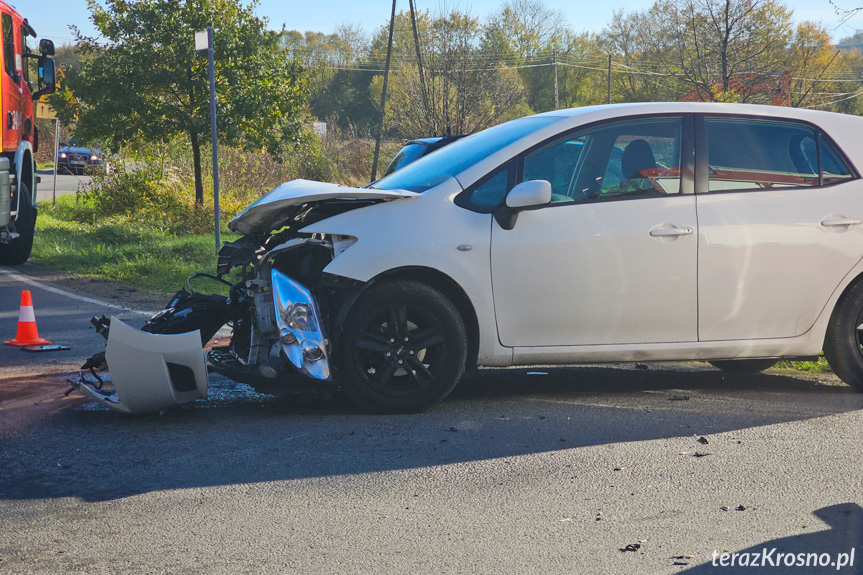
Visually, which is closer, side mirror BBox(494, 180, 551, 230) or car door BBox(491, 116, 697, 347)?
side mirror BBox(494, 180, 551, 230)

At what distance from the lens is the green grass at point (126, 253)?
38.8ft

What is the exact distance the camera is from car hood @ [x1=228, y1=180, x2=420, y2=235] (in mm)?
5250

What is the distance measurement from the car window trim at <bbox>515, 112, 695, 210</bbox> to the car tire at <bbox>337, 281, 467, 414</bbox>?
3.04ft

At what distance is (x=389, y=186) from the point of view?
233 inches

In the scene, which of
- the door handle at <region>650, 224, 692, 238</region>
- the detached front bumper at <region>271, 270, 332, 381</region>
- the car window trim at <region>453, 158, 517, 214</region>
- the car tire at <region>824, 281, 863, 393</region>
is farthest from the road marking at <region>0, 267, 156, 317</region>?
the car tire at <region>824, 281, 863, 393</region>

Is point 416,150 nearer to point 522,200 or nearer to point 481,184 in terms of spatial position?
point 481,184

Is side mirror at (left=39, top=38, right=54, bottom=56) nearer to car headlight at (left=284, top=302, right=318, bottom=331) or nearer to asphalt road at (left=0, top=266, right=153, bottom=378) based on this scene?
asphalt road at (left=0, top=266, right=153, bottom=378)

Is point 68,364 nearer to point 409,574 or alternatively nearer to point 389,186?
point 389,186

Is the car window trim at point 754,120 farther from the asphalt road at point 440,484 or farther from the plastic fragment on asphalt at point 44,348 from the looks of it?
the plastic fragment on asphalt at point 44,348

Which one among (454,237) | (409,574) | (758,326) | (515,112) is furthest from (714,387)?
(515,112)

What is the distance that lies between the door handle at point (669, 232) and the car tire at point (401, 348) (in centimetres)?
127

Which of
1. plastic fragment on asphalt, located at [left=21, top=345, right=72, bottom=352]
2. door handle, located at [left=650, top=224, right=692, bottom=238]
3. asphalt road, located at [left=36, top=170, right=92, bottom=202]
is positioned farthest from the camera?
asphalt road, located at [left=36, top=170, right=92, bottom=202]

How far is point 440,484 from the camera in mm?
4156

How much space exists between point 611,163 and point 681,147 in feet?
1.53
